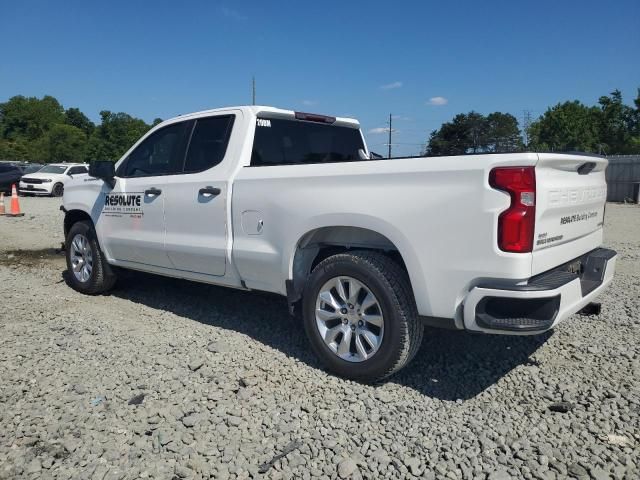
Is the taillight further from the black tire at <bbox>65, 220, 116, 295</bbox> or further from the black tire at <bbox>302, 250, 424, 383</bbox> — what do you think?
the black tire at <bbox>65, 220, 116, 295</bbox>

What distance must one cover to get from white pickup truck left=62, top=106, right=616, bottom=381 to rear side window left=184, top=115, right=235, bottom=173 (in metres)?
0.01

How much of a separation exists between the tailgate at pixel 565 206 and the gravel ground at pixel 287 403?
0.90m

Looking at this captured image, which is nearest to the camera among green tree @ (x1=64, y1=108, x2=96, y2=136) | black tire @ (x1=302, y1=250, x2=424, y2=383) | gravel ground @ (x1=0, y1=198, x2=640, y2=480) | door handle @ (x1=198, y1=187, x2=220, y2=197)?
gravel ground @ (x1=0, y1=198, x2=640, y2=480)

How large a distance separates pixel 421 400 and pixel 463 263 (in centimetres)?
98

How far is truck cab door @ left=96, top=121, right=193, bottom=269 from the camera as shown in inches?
190

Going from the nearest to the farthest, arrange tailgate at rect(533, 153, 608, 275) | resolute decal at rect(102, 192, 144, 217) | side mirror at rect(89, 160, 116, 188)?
tailgate at rect(533, 153, 608, 275)
resolute decal at rect(102, 192, 144, 217)
side mirror at rect(89, 160, 116, 188)

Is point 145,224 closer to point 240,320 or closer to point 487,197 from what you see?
point 240,320

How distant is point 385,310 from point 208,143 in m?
2.34

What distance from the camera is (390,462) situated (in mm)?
2645

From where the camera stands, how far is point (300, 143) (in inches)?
188

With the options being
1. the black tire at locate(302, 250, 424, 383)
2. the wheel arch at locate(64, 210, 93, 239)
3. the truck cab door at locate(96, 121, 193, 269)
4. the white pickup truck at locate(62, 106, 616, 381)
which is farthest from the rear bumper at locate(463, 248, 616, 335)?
the wheel arch at locate(64, 210, 93, 239)

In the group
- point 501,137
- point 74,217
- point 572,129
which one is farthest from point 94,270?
point 572,129

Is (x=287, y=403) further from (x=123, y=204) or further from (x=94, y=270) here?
(x=94, y=270)

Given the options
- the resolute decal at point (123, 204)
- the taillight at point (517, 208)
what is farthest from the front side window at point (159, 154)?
the taillight at point (517, 208)
